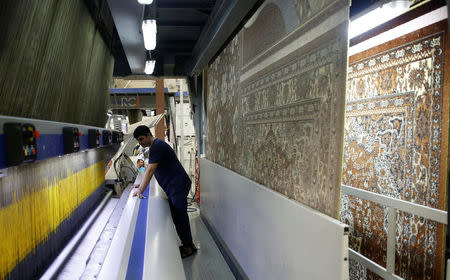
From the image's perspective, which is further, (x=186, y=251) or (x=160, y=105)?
(x=160, y=105)

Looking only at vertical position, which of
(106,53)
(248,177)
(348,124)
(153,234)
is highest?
(106,53)

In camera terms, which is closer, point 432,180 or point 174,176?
point 432,180

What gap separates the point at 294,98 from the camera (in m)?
1.41

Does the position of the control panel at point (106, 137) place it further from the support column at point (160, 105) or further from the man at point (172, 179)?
the support column at point (160, 105)

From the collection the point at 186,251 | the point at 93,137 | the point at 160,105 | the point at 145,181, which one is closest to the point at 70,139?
the point at 93,137

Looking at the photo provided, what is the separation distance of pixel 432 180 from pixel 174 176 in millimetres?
2080

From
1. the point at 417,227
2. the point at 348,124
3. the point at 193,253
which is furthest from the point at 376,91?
the point at 193,253

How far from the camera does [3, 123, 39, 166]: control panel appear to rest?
870mm

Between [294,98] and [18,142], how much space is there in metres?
1.18

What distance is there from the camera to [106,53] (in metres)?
3.06

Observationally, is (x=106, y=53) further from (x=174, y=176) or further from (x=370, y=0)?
(x=370, y=0)

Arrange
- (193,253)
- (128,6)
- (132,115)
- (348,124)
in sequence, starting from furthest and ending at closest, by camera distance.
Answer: (132,115) → (193,253) → (348,124) → (128,6)

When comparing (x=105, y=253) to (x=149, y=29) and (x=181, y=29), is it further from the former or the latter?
(x=181, y=29)

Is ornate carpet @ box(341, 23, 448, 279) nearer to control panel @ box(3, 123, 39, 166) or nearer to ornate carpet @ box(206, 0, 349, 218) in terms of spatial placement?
ornate carpet @ box(206, 0, 349, 218)
